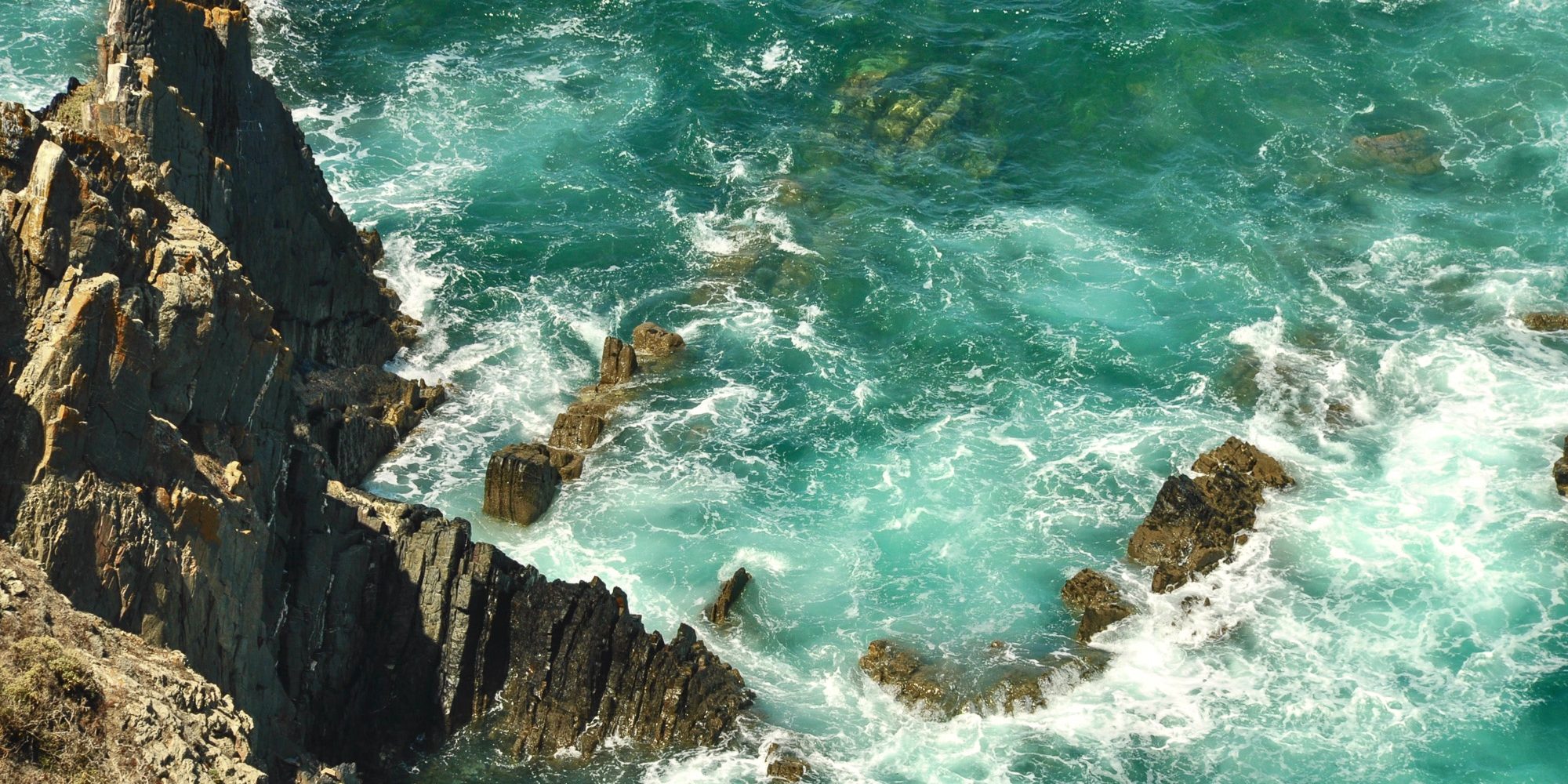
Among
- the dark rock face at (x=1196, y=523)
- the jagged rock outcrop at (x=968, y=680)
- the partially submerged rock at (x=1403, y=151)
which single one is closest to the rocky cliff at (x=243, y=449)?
the jagged rock outcrop at (x=968, y=680)

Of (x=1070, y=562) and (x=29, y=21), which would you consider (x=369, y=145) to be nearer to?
(x=29, y=21)

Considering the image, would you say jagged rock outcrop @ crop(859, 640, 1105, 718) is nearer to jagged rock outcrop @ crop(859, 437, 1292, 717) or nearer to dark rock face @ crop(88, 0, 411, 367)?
jagged rock outcrop @ crop(859, 437, 1292, 717)

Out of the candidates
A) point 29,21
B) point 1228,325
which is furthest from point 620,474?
point 29,21

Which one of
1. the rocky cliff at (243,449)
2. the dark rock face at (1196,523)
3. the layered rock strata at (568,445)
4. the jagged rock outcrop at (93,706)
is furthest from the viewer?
the layered rock strata at (568,445)

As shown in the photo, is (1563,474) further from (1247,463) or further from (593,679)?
(593,679)

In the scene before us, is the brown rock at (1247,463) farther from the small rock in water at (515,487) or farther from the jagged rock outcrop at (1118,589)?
the small rock in water at (515,487)

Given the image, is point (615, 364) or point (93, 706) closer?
point (93, 706)

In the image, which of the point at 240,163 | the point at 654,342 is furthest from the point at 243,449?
the point at 654,342
